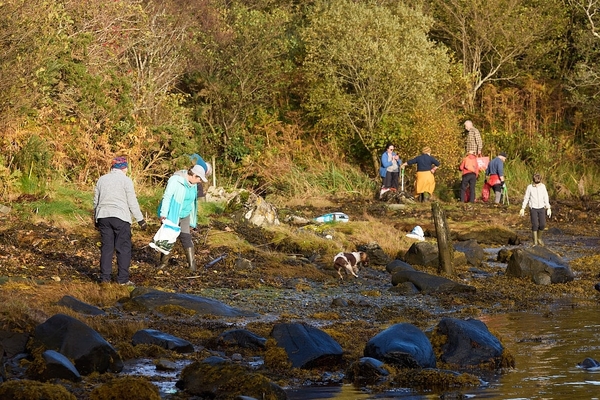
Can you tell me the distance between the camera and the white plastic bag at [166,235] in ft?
51.0

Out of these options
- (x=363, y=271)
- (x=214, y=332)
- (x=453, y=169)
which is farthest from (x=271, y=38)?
Answer: (x=214, y=332)

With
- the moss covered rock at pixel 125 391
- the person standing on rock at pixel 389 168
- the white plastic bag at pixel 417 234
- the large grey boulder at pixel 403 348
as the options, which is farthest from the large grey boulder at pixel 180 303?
the person standing on rock at pixel 389 168

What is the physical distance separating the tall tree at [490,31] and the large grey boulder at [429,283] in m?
20.9

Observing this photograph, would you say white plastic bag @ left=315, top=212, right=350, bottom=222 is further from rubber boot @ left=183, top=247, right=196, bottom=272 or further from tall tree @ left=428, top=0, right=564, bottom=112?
tall tree @ left=428, top=0, right=564, bottom=112

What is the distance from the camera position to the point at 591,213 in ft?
95.3

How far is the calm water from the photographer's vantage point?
9.02 m

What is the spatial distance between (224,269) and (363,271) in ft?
7.97

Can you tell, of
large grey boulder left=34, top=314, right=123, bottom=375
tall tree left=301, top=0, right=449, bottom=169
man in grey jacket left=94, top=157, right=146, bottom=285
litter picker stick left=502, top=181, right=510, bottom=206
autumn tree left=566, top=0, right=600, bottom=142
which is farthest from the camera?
autumn tree left=566, top=0, right=600, bottom=142

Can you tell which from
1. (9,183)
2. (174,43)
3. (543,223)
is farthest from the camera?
(174,43)

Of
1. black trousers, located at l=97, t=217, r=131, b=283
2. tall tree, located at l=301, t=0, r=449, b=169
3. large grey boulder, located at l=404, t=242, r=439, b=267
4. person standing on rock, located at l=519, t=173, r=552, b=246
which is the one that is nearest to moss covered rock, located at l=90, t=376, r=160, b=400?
black trousers, located at l=97, t=217, r=131, b=283

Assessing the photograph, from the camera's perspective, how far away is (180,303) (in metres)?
12.9

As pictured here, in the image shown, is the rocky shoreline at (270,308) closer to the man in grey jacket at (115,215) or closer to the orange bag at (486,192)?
the man in grey jacket at (115,215)

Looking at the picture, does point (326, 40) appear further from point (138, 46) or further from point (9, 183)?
point (9, 183)

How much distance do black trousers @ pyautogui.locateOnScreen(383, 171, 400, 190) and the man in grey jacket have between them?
17880 mm
